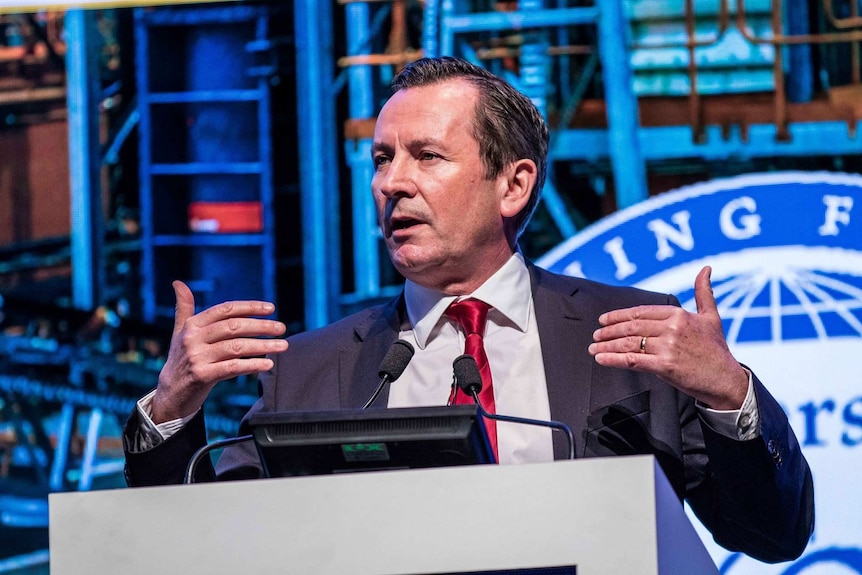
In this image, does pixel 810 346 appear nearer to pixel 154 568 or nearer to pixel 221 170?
pixel 221 170

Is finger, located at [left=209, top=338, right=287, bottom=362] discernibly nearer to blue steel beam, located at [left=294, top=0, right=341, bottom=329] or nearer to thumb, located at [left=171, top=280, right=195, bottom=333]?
thumb, located at [left=171, top=280, right=195, bottom=333]

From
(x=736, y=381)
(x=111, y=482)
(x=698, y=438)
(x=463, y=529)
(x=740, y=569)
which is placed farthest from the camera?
(x=111, y=482)

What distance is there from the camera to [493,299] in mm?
2217

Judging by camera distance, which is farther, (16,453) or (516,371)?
(16,453)

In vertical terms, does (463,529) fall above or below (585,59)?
below

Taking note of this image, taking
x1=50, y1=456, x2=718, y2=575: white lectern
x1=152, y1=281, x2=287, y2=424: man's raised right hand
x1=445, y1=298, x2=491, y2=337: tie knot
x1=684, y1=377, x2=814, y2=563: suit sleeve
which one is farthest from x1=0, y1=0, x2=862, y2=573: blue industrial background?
x1=50, y1=456, x2=718, y2=575: white lectern

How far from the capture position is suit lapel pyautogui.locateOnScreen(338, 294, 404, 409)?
2.18 m

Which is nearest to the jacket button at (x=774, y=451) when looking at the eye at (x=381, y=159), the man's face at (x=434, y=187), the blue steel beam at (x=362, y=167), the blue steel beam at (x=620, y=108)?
the man's face at (x=434, y=187)

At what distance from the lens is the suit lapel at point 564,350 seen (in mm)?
2059

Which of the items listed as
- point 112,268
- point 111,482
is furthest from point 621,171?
point 111,482

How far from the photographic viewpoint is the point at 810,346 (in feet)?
9.89

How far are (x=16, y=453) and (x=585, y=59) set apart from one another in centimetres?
201

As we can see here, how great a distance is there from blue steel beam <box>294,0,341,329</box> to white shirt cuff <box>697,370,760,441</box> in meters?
1.67

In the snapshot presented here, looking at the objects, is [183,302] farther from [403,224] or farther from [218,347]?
[403,224]
